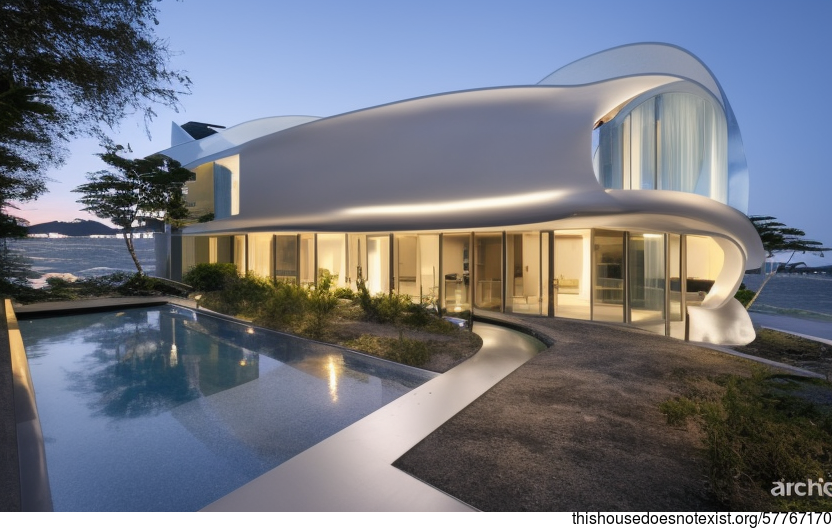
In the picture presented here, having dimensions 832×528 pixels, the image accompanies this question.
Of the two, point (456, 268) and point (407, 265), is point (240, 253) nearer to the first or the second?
point (407, 265)

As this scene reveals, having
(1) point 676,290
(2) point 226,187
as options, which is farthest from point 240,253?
(1) point 676,290

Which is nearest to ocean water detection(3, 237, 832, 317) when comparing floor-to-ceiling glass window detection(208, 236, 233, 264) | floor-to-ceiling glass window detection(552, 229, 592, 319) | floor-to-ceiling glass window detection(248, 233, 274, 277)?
floor-to-ceiling glass window detection(208, 236, 233, 264)

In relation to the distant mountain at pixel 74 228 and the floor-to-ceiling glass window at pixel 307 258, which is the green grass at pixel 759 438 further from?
the distant mountain at pixel 74 228

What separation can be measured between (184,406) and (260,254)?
43.7ft

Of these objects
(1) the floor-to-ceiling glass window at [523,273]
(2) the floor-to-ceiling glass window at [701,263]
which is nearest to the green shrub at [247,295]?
(1) the floor-to-ceiling glass window at [523,273]

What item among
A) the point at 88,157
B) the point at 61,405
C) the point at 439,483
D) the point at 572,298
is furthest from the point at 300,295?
the point at 88,157

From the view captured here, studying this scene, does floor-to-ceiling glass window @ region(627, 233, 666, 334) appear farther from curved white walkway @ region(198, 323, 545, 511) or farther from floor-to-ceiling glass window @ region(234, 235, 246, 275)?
floor-to-ceiling glass window @ region(234, 235, 246, 275)

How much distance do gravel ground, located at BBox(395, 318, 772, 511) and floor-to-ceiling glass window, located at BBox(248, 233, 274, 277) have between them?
46.0 ft

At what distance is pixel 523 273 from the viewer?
1209 centimetres

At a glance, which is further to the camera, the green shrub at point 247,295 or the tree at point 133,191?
Answer: the tree at point 133,191

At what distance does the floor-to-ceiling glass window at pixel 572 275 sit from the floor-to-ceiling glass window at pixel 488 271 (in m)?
1.63

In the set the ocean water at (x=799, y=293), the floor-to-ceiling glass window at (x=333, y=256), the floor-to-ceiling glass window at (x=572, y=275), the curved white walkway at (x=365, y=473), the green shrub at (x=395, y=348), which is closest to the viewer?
the curved white walkway at (x=365, y=473)

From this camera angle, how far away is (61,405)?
5.51 meters

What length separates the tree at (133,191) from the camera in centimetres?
1930
